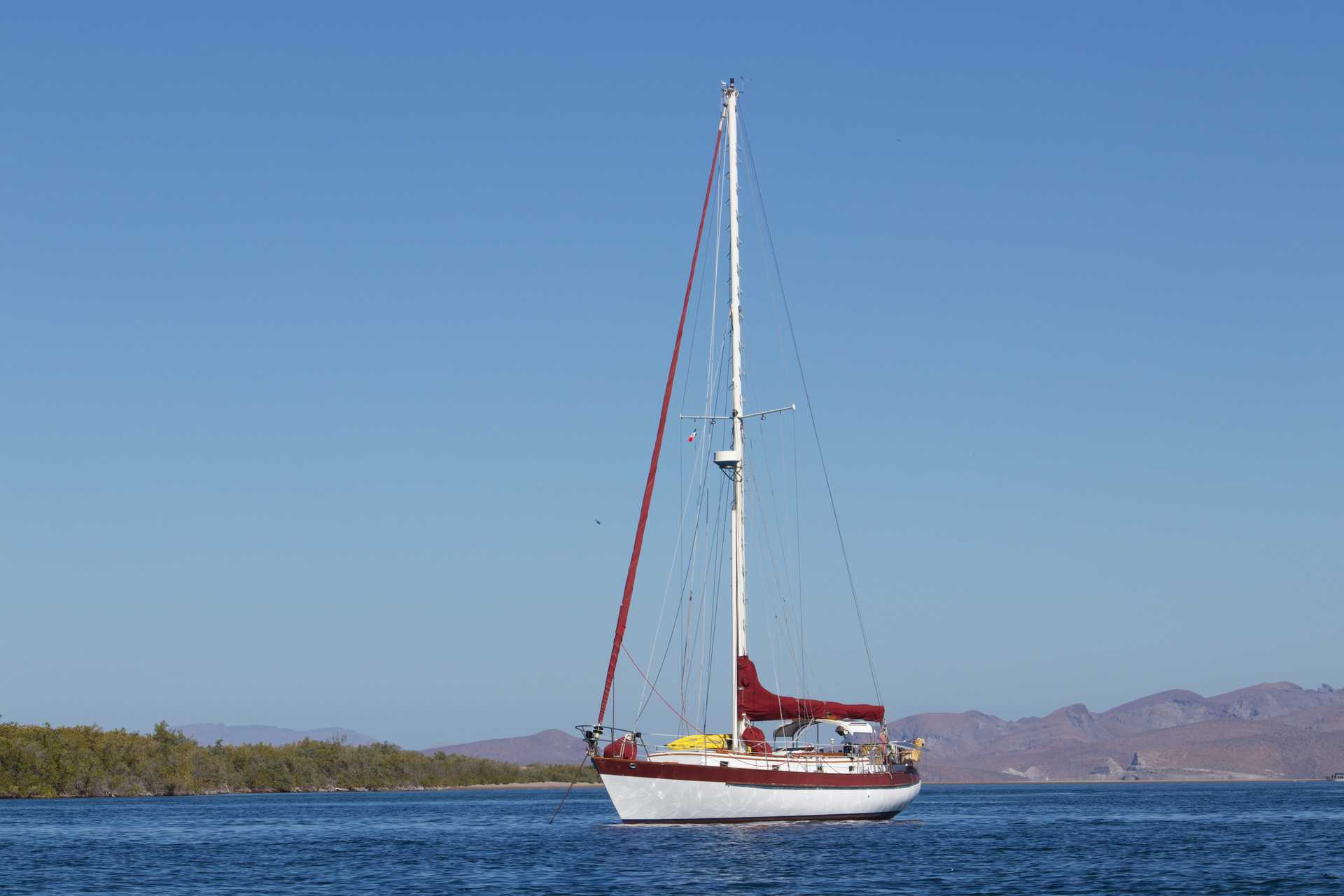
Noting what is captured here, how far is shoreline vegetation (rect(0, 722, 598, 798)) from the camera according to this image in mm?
143500

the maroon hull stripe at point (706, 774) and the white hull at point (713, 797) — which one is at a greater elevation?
the maroon hull stripe at point (706, 774)

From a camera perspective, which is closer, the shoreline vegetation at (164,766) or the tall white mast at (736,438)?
the tall white mast at (736,438)

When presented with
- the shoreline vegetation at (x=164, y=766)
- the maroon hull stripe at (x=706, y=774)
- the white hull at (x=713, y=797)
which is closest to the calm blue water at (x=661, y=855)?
the white hull at (x=713, y=797)

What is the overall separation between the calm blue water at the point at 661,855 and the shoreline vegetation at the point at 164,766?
4088cm

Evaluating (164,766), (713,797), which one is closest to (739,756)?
(713,797)

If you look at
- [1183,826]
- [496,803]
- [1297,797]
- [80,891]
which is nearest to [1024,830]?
[1183,826]

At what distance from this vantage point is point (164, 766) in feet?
517

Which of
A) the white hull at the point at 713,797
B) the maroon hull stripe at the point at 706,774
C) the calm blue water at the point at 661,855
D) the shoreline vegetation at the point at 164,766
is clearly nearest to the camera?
the calm blue water at the point at 661,855

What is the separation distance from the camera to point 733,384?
71312mm

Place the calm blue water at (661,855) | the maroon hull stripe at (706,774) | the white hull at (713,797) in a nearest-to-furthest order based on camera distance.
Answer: the calm blue water at (661,855)
the maroon hull stripe at (706,774)
the white hull at (713,797)

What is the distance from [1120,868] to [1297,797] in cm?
12130

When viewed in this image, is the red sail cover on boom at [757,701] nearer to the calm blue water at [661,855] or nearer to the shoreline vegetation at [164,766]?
the calm blue water at [661,855]

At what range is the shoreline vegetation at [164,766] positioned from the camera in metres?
144

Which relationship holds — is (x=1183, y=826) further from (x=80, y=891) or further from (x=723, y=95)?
(x=80, y=891)
